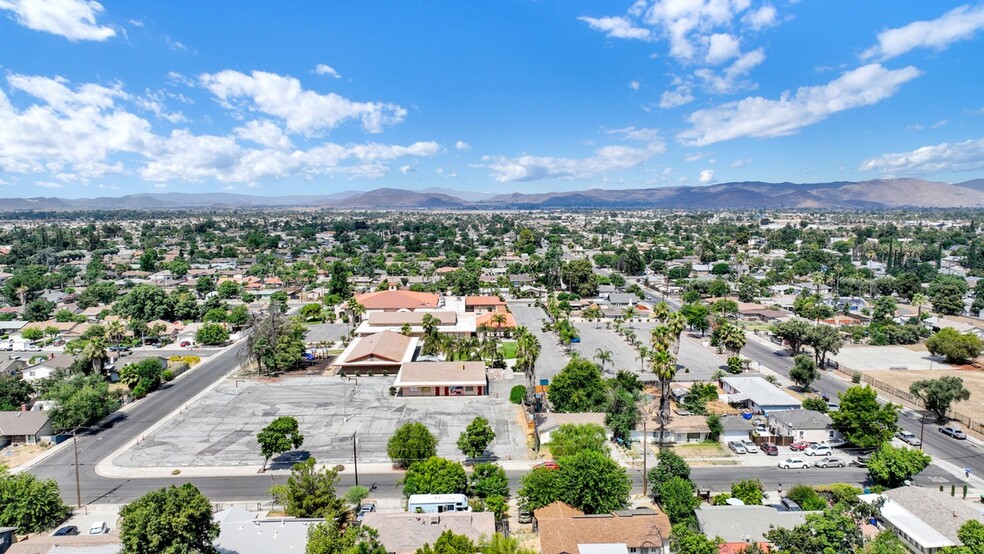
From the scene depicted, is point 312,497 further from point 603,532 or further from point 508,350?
point 508,350

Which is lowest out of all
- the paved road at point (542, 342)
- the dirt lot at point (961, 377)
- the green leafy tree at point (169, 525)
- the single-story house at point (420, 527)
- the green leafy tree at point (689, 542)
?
the dirt lot at point (961, 377)

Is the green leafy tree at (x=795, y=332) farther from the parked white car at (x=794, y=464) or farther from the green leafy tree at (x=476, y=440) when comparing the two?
the green leafy tree at (x=476, y=440)

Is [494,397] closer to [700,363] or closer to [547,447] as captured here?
[547,447]

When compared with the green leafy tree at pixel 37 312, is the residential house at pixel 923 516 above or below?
below

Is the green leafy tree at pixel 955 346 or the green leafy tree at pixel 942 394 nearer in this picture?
the green leafy tree at pixel 942 394

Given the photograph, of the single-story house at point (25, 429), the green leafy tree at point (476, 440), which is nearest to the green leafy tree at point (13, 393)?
the single-story house at point (25, 429)

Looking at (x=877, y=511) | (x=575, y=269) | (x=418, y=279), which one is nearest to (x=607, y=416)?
(x=877, y=511)

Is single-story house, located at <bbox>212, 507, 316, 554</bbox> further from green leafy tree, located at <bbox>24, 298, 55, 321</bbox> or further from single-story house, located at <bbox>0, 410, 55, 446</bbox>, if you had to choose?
green leafy tree, located at <bbox>24, 298, 55, 321</bbox>
